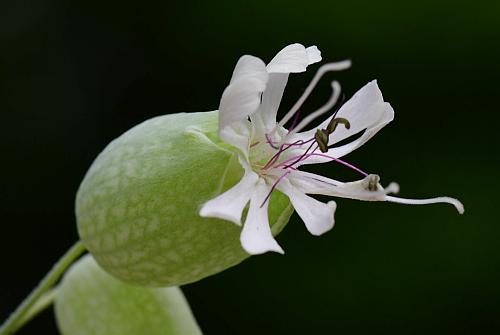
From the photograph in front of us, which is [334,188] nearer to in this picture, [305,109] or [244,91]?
[244,91]

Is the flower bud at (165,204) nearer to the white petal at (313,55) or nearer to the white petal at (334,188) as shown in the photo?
the white petal at (334,188)

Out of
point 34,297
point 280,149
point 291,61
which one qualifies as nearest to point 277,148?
point 280,149

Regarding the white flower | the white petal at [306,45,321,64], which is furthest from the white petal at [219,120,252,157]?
the white petal at [306,45,321,64]

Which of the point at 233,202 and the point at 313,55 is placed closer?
the point at 233,202

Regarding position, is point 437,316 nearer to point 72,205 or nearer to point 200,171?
point 72,205

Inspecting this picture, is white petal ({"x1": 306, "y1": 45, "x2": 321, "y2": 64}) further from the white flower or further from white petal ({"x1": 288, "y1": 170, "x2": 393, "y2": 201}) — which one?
white petal ({"x1": 288, "y1": 170, "x2": 393, "y2": 201})

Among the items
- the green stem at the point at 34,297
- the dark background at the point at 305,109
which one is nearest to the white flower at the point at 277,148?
the green stem at the point at 34,297

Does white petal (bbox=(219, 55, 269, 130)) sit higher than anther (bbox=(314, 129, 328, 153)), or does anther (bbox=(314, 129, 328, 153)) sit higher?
white petal (bbox=(219, 55, 269, 130))
